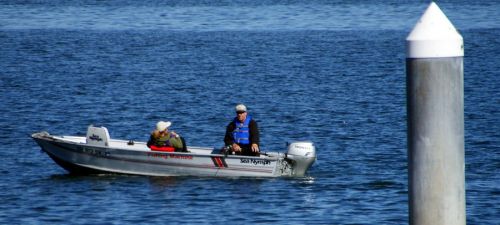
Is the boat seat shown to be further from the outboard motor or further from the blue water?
the outboard motor

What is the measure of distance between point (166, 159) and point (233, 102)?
19168mm

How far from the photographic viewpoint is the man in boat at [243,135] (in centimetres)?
2372

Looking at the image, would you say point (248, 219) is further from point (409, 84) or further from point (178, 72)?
point (178, 72)

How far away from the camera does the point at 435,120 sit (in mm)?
8430

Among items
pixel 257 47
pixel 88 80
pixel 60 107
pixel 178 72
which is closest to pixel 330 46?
pixel 257 47

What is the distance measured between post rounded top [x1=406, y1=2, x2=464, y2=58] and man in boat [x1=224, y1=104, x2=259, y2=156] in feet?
49.7

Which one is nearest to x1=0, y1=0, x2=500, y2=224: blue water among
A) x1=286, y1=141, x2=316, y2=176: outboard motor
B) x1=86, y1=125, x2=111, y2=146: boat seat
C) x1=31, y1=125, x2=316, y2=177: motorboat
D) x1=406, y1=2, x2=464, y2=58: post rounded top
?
x1=31, y1=125, x2=316, y2=177: motorboat

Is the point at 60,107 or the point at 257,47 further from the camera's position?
the point at 257,47

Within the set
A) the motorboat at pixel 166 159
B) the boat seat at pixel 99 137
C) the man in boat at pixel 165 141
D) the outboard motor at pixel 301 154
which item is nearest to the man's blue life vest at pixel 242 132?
the motorboat at pixel 166 159

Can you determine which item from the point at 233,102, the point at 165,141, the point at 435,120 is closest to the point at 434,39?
the point at 435,120

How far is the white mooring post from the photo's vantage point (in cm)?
834

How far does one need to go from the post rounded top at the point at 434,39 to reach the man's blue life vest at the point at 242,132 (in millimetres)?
15349

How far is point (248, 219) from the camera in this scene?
21172 mm

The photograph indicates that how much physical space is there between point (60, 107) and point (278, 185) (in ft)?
61.4
